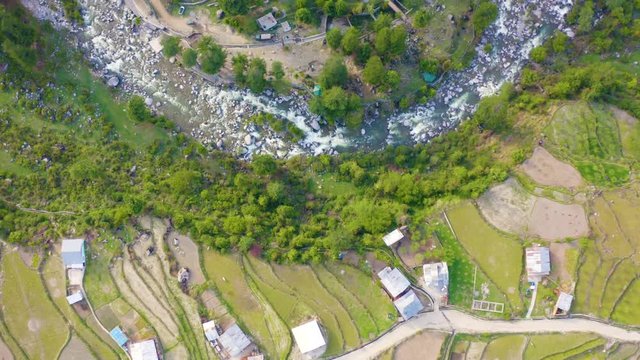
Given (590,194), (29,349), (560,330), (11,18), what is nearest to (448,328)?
(560,330)

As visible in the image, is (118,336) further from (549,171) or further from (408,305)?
(549,171)

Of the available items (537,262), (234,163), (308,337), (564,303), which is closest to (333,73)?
(234,163)

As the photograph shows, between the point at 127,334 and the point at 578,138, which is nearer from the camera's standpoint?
the point at 127,334

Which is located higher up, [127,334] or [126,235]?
[126,235]

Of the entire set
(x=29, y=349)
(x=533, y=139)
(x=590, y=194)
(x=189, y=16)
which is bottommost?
(x=29, y=349)

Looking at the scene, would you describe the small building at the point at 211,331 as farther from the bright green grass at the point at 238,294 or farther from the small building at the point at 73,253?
the small building at the point at 73,253

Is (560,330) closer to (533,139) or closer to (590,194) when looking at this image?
(590,194)

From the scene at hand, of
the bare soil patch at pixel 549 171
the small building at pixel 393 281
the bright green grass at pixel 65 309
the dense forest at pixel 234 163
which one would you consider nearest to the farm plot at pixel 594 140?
the bare soil patch at pixel 549 171

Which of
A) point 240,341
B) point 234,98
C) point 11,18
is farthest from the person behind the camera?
point 234,98
